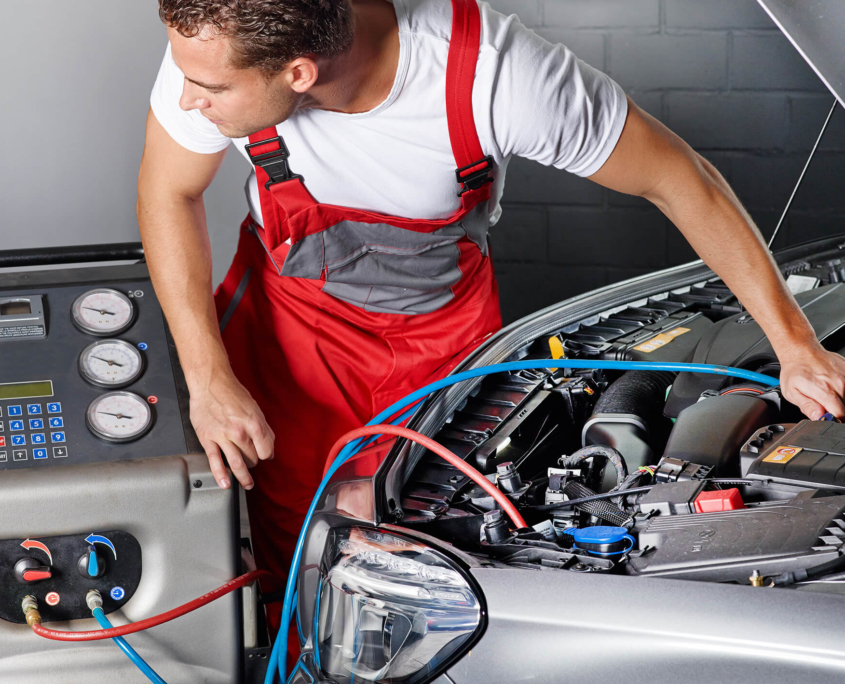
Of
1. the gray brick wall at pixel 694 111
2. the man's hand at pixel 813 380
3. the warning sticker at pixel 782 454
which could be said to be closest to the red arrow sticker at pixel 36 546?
the warning sticker at pixel 782 454

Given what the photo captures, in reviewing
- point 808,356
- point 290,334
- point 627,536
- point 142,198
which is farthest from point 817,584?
point 142,198

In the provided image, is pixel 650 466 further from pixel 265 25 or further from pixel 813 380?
pixel 265 25

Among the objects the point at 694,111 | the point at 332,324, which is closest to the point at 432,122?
the point at 332,324

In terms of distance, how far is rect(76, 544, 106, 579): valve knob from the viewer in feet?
3.78

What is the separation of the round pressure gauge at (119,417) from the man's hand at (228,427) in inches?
2.9

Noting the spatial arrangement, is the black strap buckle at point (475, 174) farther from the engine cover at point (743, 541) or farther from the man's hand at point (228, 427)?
the engine cover at point (743, 541)

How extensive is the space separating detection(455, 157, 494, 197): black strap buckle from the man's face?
12.0 inches

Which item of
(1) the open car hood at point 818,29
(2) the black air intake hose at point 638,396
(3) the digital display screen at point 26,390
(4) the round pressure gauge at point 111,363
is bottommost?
(2) the black air intake hose at point 638,396

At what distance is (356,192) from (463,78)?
0.29 meters

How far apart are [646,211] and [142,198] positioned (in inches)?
89.2

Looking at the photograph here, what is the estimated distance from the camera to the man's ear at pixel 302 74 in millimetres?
1244

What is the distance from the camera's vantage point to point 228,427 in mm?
1255

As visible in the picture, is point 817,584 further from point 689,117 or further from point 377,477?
point 689,117

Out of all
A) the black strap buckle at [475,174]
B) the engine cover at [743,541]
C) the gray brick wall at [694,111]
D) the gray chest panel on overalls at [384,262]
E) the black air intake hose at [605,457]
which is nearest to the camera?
the engine cover at [743,541]
